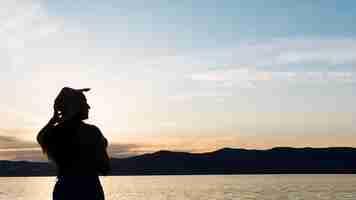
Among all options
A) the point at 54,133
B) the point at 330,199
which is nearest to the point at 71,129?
the point at 54,133

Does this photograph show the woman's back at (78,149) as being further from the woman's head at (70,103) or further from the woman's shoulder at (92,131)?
the woman's head at (70,103)

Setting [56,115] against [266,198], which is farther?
[266,198]

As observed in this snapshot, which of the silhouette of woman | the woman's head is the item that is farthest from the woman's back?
the woman's head

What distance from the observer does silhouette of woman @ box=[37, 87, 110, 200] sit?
5.27 m

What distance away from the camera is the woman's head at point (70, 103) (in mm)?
5234

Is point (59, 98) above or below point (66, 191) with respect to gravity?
above

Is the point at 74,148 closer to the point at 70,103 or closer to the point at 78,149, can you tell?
the point at 78,149

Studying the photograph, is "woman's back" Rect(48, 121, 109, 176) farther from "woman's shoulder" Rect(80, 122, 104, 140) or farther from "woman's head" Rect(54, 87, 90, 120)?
"woman's head" Rect(54, 87, 90, 120)

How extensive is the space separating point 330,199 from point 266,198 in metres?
8.64

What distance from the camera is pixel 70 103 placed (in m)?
5.24

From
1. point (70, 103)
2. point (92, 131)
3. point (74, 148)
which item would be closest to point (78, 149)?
point (74, 148)

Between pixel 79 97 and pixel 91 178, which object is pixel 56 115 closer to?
pixel 79 97

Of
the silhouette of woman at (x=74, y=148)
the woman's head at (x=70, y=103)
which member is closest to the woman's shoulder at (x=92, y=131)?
the silhouette of woman at (x=74, y=148)

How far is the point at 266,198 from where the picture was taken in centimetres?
8925
